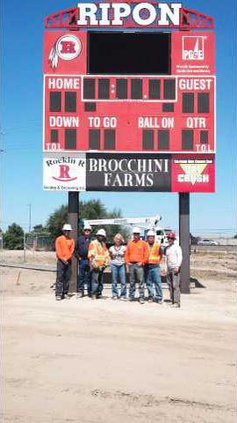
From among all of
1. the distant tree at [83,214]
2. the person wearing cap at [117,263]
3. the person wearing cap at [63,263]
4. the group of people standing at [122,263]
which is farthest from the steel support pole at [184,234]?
the distant tree at [83,214]

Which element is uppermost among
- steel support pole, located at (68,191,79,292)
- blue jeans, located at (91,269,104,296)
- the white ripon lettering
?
the white ripon lettering

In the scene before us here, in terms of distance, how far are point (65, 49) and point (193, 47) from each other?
12.3 feet

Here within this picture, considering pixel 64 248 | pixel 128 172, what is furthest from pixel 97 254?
pixel 128 172

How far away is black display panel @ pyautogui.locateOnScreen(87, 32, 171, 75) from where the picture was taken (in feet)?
61.7

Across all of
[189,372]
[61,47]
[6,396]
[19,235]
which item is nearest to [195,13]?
[61,47]

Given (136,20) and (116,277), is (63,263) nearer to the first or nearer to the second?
(116,277)

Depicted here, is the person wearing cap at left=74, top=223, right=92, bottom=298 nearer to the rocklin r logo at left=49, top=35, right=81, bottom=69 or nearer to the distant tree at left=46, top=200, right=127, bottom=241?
the rocklin r logo at left=49, top=35, right=81, bottom=69

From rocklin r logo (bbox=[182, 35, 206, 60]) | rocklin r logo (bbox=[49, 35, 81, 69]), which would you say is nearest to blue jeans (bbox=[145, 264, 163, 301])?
rocklin r logo (bbox=[182, 35, 206, 60])

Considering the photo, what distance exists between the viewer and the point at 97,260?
54.2 ft

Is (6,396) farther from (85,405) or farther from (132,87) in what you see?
(132,87)

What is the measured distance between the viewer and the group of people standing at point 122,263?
1571cm

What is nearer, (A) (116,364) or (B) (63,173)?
(A) (116,364)

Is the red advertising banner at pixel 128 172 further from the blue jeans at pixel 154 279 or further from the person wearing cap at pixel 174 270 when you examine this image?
the person wearing cap at pixel 174 270

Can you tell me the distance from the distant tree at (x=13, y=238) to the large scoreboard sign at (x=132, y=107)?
60.5m
